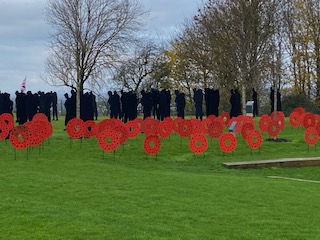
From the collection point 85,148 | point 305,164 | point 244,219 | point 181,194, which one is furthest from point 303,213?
point 85,148

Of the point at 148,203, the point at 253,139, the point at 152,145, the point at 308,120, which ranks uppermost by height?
the point at 308,120

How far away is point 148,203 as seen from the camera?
8430 mm

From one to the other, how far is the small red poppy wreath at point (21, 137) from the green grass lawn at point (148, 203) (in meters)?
0.50

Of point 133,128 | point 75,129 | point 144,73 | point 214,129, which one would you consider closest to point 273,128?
point 214,129

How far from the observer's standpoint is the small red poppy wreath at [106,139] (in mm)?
16219

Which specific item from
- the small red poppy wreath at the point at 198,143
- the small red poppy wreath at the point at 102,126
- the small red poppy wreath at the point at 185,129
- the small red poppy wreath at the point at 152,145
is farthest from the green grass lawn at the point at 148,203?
the small red poppy wreath at the point at 185,129

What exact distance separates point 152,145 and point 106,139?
1.48 m

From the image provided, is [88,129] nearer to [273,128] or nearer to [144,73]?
[273,128]

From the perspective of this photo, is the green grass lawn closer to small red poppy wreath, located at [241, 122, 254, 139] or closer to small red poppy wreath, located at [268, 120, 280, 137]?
small red poppy wreath, located at [241, 122, 254, 139]

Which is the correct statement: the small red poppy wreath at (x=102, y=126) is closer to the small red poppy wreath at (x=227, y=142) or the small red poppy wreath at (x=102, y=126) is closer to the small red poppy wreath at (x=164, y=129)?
the small red poppy wreath at (x=164, y=129)

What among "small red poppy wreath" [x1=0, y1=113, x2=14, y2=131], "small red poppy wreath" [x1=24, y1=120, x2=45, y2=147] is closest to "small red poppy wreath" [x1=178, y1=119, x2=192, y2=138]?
"small red poppy wreath" [x1=24, y1=120, x2=45, y2=147]

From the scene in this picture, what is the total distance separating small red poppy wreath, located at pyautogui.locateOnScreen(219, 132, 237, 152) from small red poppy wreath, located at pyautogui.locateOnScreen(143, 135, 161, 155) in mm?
2069

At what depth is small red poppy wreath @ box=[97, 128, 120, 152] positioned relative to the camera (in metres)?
16.2

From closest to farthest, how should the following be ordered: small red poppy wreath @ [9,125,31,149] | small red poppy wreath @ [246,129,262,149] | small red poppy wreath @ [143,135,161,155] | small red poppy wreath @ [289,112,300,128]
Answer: small red poppy wreath @ [9,125,31,149]
small red poppy wreath @ [143,135,161,155]
small red poppy wreath @ [246,129,262,149]
small red poppy wreath @ [289,112,300,128]
